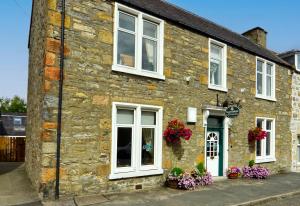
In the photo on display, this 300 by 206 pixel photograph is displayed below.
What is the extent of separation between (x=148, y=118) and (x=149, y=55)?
2037mm

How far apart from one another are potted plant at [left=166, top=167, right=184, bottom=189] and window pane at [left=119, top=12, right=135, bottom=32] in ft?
15.2

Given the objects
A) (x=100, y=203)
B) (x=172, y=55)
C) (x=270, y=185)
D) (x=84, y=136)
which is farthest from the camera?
(x=270, y=185)

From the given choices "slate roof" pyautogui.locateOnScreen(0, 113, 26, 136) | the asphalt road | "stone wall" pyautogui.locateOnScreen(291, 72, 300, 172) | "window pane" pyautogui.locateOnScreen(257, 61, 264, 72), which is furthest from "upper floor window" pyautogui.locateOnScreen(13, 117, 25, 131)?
the asphalt road

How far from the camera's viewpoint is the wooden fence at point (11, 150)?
63.6 ft

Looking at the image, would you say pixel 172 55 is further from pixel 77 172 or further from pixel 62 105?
pixel 77 172

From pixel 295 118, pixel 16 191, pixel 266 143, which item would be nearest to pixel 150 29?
pixel 16 191

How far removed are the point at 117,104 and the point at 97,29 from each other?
215 cm

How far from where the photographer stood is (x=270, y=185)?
11320 mm

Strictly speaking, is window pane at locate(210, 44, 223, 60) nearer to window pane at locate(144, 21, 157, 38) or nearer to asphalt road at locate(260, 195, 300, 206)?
window pane at locate(144, 21, 157, 38)

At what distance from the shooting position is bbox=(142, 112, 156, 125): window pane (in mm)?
9579

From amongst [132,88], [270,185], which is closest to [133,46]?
[132,88]

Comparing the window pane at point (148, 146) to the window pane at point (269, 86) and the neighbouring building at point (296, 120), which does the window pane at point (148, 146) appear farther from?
the neighbouring building at point (296, 120)

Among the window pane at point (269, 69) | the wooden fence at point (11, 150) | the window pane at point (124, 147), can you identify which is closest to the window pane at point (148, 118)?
the window pane at point (124, 147)

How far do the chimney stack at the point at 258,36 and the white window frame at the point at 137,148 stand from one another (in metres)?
10.3
